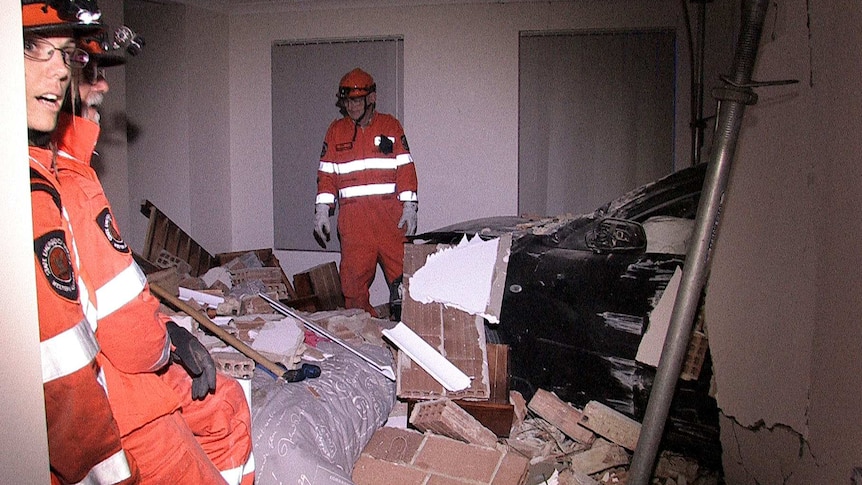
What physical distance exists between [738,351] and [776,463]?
51 centimetres

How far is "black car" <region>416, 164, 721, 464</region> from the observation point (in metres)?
3.04

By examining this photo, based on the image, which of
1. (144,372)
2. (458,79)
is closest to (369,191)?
(458,79)

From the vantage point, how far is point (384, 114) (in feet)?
18.3

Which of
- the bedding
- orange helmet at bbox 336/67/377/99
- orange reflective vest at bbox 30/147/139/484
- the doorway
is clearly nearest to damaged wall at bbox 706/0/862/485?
the bedding

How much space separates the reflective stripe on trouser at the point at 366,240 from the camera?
5.43 m

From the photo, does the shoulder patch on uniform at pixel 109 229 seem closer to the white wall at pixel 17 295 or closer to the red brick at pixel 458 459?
the white wall at pixel 17 295

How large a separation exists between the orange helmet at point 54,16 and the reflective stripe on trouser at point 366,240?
13.2 feet

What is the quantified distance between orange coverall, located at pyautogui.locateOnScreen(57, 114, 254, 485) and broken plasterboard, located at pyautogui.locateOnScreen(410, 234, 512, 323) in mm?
1769

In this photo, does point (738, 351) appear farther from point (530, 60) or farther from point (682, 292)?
point (530, 60)

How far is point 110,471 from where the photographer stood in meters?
1.45

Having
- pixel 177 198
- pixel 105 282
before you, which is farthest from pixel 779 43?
pixel 177 198

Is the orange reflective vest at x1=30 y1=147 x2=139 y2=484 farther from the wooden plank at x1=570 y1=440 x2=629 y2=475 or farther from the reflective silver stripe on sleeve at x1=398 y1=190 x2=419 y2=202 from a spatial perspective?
the reflective silver stripe on sleeve at x1=398 y1=190 x2=419 y2=202

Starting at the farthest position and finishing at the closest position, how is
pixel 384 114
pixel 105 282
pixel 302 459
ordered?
pixel 384 114, pixel 302 459, pixel 105 282

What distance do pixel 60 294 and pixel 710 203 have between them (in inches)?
69.6
